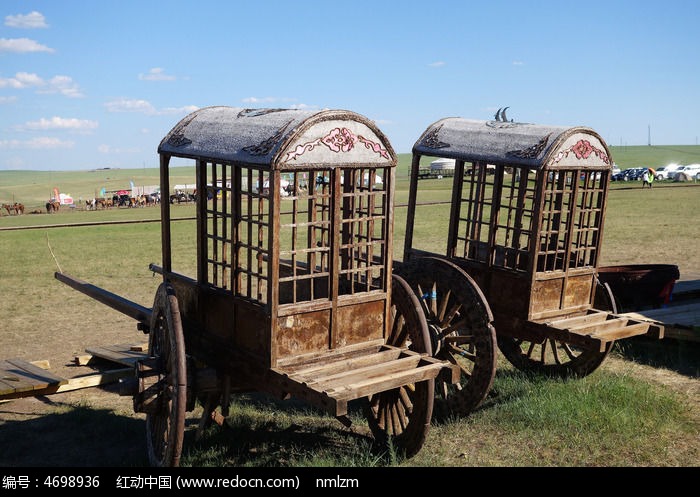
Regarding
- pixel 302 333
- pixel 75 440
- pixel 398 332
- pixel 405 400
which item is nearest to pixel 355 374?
pixel 302 333

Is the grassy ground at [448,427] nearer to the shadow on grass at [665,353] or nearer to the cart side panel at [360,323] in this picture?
the shadow on grass at [665,353]

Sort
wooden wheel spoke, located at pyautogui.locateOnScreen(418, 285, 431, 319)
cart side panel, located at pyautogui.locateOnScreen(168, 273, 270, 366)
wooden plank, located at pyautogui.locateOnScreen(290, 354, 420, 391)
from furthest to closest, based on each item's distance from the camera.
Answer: wooden wheel spoke, located at pyautogui.locateOnScreen(418, 285, 431, 319) → cart side panel, located at pyautogui.locateOnScreen(168, 273, 270, 366) → wooden plank, located at pyautogui.locateOnScreen(290, 354, 420, 391)

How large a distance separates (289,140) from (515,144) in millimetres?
2947

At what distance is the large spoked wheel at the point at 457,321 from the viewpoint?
6562mm

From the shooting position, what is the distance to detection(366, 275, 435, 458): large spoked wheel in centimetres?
554

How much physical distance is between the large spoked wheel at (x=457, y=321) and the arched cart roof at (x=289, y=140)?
163 cm

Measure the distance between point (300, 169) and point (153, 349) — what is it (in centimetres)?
214

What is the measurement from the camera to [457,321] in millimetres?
7355

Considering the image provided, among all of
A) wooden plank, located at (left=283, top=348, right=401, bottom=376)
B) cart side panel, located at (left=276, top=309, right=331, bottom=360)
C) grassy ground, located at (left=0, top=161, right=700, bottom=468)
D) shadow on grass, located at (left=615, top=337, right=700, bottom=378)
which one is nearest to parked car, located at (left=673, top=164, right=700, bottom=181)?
shadow on grass, located at (left=615, top=337, right=700, bottom=378)

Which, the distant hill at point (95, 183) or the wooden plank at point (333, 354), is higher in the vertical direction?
the wooden plank at point (333, 354)

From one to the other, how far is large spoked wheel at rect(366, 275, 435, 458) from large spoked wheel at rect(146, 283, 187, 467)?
1.64m

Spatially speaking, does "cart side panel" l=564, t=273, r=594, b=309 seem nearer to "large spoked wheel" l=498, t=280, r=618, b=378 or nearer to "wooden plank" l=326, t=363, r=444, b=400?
"large spoked wheel" l=498, t=280, r=618, b=378

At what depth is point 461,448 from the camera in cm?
618

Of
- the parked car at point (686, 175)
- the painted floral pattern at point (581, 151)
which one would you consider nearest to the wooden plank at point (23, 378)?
the painted floral pattern at point (581, 151)
